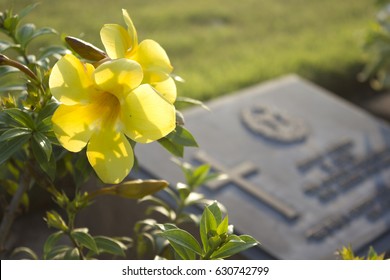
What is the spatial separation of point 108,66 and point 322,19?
5182 millimetres

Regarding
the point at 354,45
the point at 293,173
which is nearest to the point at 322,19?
the point at 354,45

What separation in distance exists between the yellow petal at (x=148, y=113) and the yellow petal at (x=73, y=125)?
0.07 meters

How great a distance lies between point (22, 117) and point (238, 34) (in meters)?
4.34

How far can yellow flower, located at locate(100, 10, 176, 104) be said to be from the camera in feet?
3.91

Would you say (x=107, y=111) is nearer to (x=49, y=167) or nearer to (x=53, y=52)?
(x=49, y=167)

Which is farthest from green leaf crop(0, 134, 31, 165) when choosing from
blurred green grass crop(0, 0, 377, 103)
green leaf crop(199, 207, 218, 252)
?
blurred green grass crop(0, 0, 377, 103)

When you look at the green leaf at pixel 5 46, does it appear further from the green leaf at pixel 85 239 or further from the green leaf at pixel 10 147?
the green leaf at pixel 85 239

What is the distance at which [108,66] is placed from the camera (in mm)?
1090

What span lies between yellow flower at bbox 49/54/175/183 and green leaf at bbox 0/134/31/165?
16 centimetres

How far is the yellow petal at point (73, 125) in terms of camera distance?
1141 millimetres

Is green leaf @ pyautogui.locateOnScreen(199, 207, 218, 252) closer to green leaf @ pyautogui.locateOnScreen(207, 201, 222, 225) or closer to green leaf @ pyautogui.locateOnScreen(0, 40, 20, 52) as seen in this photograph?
green leaf @ pyautogui.locateOnScreen(207, 201, 222, 225)

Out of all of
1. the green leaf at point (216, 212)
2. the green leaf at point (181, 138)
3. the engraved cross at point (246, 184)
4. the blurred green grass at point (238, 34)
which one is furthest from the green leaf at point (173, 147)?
the blurred green grass at point (238, 34)

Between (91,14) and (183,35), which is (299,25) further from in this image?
(91,14)
